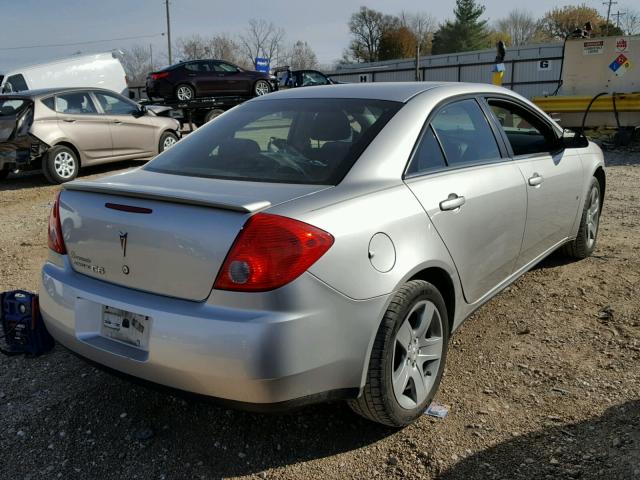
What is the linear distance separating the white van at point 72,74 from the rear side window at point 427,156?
57.3 ft

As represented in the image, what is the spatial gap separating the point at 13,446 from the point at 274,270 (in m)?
1.61

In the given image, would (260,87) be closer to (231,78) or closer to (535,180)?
(231,78)

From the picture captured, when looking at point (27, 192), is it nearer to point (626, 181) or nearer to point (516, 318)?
point (516, 318)

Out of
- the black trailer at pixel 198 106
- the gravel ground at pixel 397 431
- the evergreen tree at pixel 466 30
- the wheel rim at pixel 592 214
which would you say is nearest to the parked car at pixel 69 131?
the black trailer at pixel 198 106

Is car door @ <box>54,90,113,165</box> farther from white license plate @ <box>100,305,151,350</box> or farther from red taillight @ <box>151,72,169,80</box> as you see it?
white license plate @ <box>100,305,151,350</box>

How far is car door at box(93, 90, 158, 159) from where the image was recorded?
414 inches

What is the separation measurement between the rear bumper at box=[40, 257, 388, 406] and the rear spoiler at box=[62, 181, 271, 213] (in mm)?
333

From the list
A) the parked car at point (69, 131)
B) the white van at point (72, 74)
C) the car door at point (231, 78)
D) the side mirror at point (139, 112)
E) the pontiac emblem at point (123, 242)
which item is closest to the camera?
the pontiac emblem at point (123, 242)

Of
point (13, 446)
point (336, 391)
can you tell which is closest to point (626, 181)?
point (336, 391)

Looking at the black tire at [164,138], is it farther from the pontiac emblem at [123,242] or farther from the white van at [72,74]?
the pontiac emblem at [123,242]

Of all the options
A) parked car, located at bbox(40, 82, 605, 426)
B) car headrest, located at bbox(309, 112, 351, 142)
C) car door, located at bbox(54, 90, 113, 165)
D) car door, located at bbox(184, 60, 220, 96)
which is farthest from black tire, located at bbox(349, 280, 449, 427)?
car door, located at bbox(184, 60, 220, 96)

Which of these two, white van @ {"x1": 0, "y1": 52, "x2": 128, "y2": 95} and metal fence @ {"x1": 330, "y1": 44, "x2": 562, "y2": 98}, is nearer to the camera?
white van @ {"x1": 0, "y1": 52, "x2": 128, "y2": 95}

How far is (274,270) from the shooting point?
7.16 ft

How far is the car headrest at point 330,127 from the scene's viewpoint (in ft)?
9.92
